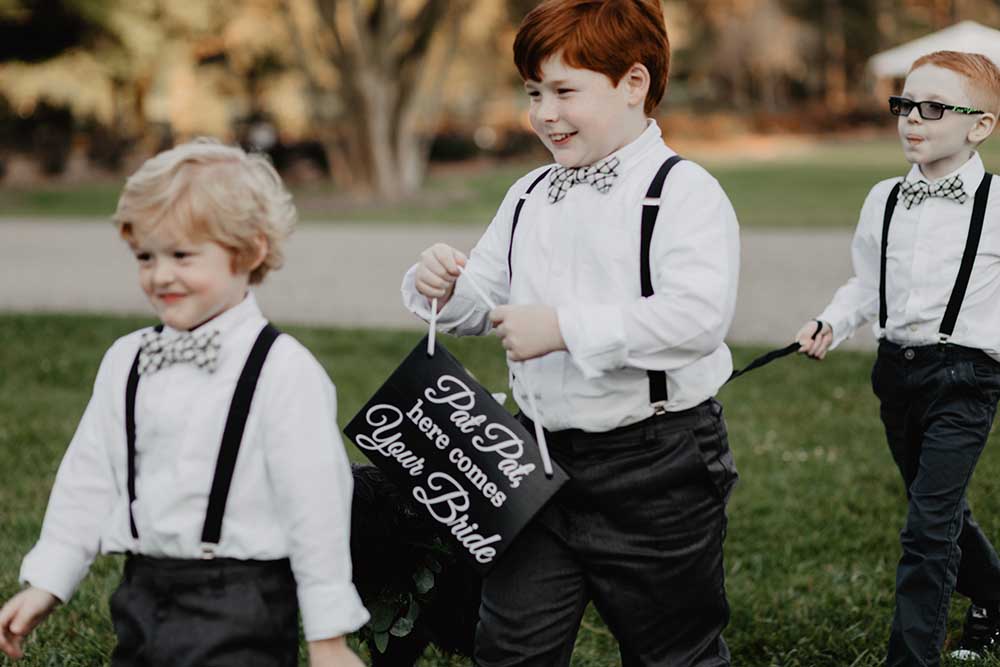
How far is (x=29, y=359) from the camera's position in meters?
7.86

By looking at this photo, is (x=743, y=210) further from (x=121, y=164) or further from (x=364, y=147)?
(x=121, y=164)

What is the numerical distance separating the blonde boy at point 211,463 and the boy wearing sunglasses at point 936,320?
1.63m

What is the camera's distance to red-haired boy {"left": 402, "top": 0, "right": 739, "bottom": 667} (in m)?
2.38

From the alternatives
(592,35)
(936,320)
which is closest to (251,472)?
(592,35)

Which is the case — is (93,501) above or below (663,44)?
below

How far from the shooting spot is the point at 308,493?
2105 millimetres

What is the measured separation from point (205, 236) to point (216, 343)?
184mm

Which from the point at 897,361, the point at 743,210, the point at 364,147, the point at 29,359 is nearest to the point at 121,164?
the point at 364,147

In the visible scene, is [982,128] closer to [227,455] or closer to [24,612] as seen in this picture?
[227,455]

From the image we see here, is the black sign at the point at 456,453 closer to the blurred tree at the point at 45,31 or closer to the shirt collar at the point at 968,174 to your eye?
the shirt collar at the point at 968,174

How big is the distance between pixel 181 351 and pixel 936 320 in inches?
77.3

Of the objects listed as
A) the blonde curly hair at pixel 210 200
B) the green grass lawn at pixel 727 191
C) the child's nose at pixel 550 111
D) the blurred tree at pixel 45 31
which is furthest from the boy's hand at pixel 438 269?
the blurred tree at pixel 45 31

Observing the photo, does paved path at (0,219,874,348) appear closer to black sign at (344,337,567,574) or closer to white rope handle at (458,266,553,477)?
white rope handle at (458,266,553,477)

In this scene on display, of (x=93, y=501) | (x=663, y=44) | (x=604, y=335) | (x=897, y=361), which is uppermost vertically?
(x=663, y=44)
